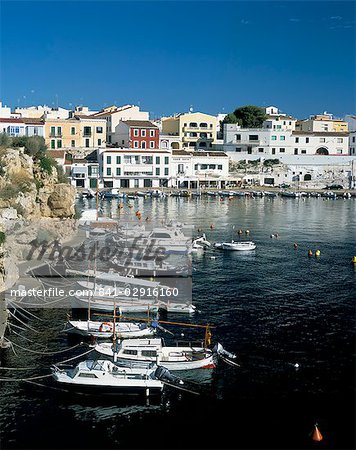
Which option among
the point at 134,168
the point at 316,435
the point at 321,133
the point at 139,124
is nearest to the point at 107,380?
the point at 316,435

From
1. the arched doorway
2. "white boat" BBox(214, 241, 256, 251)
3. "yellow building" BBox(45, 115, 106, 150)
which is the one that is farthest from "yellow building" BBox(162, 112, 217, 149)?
"white boat" BBox(214, 241, 256, 251)

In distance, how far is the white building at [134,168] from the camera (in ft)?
253

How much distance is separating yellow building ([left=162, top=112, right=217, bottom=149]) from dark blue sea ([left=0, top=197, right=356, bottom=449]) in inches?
2345

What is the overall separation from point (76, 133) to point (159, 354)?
214 feet

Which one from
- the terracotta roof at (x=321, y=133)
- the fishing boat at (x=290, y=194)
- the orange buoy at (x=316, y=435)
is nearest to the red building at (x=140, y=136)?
the fishing boat at (x=290, y=194)

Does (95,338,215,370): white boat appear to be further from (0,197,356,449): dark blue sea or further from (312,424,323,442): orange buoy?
(312,424,323,442): orange buoy

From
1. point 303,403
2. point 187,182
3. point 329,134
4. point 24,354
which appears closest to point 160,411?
point 303,403

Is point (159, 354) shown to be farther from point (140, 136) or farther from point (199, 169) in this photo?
point (199, 169)

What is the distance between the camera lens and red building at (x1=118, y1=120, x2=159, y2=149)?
8088cm

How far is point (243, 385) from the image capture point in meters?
19.4

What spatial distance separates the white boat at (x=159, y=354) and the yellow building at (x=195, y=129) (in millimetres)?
73103

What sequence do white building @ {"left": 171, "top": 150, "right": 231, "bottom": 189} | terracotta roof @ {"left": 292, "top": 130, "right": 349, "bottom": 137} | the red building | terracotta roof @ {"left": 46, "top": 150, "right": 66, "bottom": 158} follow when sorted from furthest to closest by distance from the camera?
1. terracotta roof @ {"left": 292, "top": 130, "right": 349, "bottom": 137}
2. white building @ {"left": 171, "top": 150, "right": 231, "bottom": 189}
3. the red building
4. terracotta roof @ {"left": 46, "top": 150, "right": 66, "bottom": 158}

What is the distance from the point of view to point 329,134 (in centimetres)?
9444

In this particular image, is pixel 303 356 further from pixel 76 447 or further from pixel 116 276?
pixel 116 276
